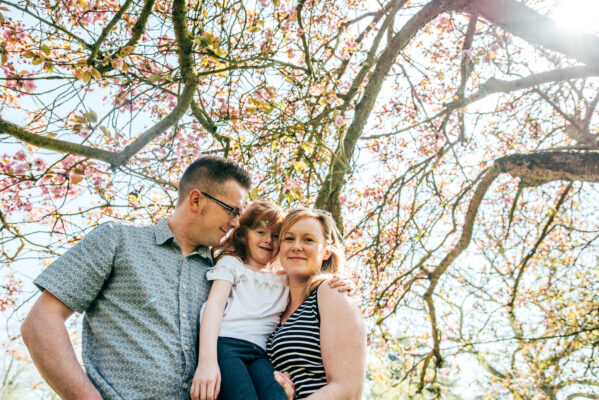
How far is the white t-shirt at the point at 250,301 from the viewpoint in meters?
1.82

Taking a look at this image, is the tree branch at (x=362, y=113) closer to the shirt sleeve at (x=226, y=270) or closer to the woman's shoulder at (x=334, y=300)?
the shirt sleeve at (x=226, y=270)

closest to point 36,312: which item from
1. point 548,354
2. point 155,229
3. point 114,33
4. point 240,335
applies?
point 155,229

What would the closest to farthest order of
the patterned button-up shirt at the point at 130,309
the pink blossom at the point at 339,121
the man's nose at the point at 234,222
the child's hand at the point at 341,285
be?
the patterned button-up shirt at the point at 130,309 → the child's hand at the point at 341,285 → the man's nose at the point at 234,222 → the pink blossom at the point at 339,121

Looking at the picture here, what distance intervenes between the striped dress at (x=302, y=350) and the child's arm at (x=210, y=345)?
28 cm

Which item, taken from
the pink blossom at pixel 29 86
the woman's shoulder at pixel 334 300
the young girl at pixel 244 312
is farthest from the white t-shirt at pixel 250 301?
the pink blossom at pixel 29 86

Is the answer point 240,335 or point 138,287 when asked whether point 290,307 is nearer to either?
point 240,335

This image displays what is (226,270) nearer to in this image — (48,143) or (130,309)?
(130,309)

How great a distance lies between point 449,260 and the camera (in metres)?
4.65

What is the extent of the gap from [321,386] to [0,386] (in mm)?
16937

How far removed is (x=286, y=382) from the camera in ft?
5.05

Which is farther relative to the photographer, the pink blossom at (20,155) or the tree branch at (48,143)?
the pink blossom at (20,155)

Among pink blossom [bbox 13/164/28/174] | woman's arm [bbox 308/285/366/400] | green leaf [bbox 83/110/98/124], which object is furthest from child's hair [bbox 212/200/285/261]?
pink blossom [bbox 13/164/28/174]

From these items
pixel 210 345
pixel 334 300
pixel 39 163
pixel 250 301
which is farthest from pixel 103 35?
pixel 334 300

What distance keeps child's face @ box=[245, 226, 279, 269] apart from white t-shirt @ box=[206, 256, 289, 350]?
5.4 inches
